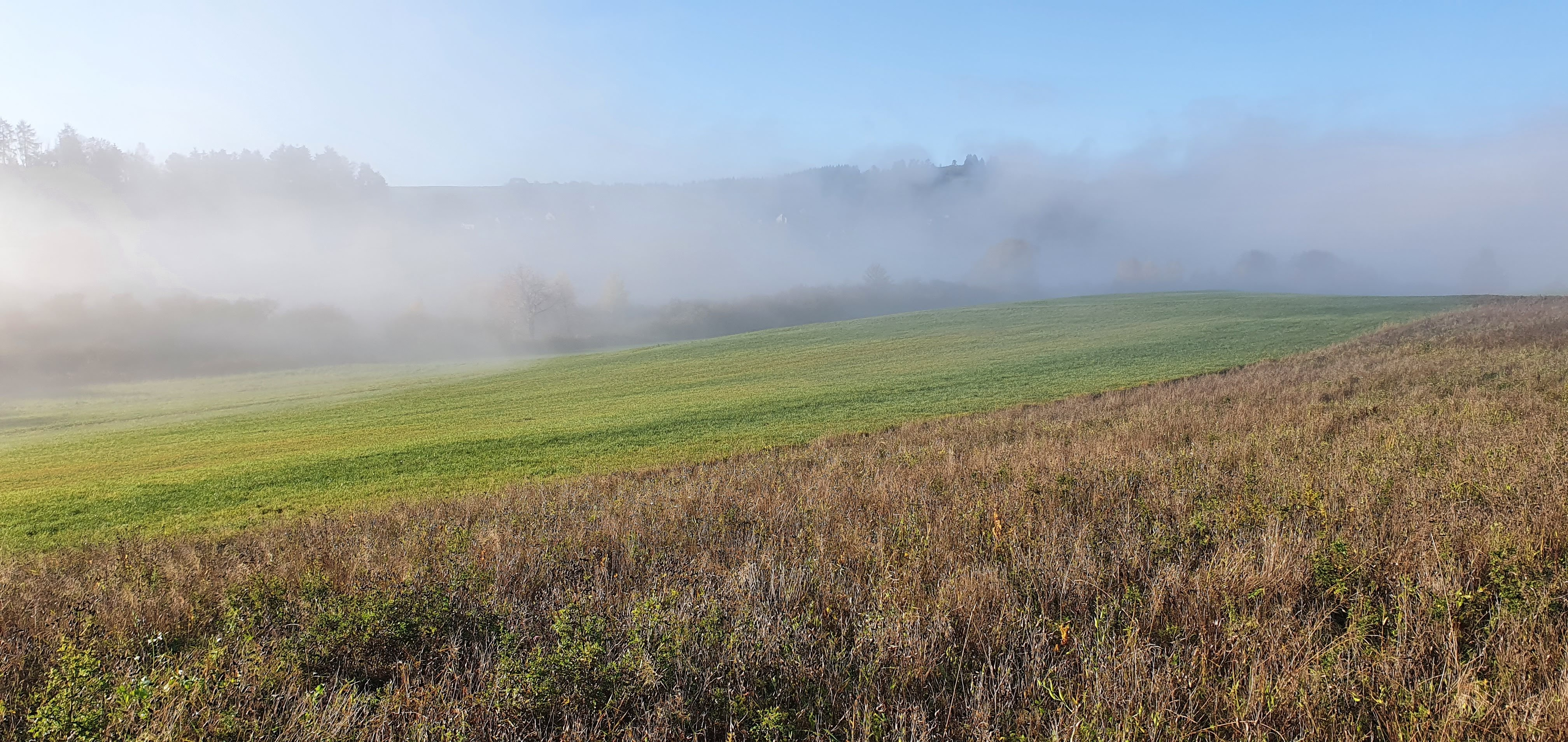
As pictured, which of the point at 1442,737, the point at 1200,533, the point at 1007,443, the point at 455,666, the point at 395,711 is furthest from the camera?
the point at 1007,443

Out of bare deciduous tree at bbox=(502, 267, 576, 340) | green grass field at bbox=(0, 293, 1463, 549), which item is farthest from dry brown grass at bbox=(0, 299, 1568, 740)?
bare deciduous tree at bbox=(502, 267, 576, 340)

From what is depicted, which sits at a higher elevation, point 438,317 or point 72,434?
point 438,317

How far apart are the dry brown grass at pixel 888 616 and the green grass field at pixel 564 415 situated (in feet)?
27.1

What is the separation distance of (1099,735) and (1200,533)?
4160 millimetres

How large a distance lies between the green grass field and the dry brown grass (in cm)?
825

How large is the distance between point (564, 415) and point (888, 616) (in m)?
28.6

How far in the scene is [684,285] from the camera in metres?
192

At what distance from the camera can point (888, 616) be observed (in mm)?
4684

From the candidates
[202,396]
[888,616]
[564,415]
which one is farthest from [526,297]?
[888,616]

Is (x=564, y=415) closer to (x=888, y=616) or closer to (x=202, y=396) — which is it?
(x=888, y=616)

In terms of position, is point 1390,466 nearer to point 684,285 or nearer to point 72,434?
point 72,434

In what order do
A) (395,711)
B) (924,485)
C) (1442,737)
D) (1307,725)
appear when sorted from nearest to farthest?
(1442,737)
(1307,725)
(395,711)
(924,485)

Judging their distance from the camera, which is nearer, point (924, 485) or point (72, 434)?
point (924, 485)

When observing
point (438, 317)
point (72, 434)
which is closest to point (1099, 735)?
point (72, 434)
